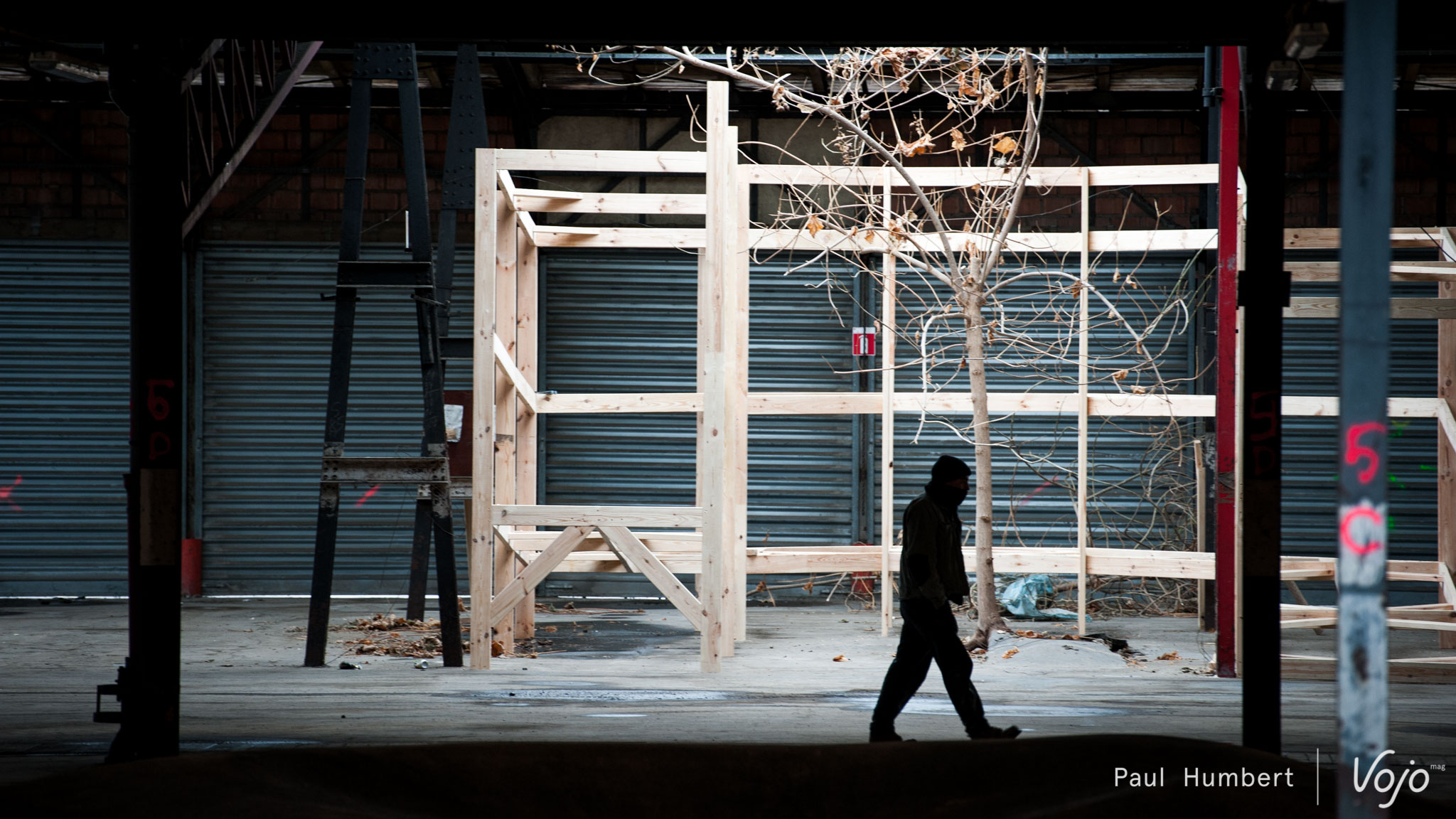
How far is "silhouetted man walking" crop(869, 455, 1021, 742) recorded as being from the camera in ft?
20.5

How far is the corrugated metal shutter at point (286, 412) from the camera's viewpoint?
14766mm

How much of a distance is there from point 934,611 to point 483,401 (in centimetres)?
424

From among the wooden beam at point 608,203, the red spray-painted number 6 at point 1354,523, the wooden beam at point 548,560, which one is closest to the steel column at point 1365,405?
the red spray-painted number 6 at point 1354,523

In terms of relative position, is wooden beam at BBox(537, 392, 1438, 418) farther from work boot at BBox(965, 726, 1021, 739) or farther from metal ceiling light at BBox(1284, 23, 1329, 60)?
metal ceiling light at BBox(1284, 23, 1329, 60)

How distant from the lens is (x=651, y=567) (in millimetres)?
8734

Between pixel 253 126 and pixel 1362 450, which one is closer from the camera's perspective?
pixel 1362 450

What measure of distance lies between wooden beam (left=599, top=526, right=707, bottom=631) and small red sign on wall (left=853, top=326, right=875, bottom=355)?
230 inches

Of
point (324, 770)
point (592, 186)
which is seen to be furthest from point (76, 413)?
point (324, 770)

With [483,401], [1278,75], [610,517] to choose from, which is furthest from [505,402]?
[1278,75]

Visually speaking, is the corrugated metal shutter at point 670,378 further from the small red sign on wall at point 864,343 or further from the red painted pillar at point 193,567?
the red painted pillar at point 193,567

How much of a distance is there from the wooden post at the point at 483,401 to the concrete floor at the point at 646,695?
81 centimetres

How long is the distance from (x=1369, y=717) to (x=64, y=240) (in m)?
15.9

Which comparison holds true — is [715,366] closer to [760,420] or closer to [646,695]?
[646,695]

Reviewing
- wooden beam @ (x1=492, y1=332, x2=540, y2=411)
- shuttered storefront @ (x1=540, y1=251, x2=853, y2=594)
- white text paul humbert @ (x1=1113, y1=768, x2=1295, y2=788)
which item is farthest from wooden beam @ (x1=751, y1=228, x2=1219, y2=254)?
white text paul humbert @ (x1=1113, y1=768, x2=1295, y2=788)
